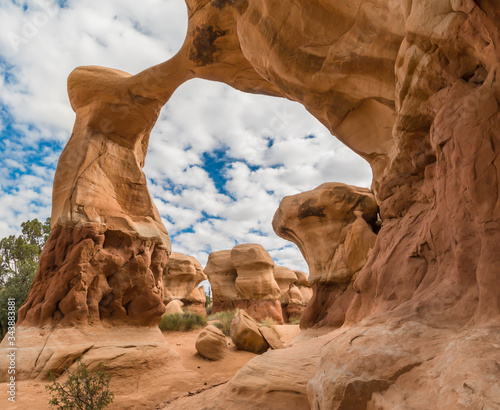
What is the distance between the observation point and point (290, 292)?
24.4 m

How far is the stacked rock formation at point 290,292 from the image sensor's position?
22.7 metres

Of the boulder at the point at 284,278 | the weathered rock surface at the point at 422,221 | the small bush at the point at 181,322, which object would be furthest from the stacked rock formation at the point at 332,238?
the boulder at the point at 284,278

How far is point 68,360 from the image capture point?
5941mm

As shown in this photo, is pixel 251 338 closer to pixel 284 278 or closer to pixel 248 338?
pixel 248 338

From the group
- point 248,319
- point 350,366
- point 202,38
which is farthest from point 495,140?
point 248,319

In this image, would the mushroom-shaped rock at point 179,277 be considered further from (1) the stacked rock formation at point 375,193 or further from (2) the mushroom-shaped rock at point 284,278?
(1) the stacked rock formation at point 375,193

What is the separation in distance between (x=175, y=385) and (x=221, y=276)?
14997 mm

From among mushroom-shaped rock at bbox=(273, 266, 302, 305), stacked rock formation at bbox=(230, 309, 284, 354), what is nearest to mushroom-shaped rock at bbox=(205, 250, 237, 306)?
mushroom-shaped rock at bbox=(273, 266, 302, 305)

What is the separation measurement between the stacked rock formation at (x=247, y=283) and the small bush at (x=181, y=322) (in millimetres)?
5308

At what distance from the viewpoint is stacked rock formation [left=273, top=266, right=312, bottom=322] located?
22.7 metres

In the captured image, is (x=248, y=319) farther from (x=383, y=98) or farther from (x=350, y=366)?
(x=350, y=366)

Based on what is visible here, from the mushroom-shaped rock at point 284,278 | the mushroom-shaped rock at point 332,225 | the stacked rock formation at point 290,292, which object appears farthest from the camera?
the mushroom-shaped rock at point 284,278

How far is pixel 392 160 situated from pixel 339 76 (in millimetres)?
Result: 2178

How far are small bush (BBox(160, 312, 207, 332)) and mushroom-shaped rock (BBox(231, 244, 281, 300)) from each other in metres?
5.48
